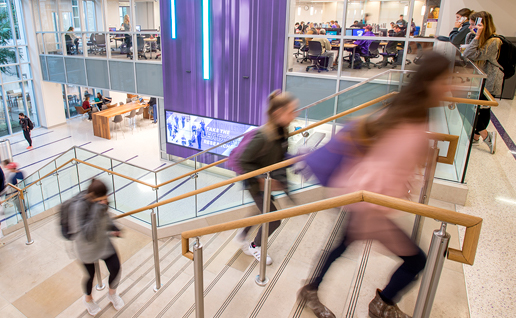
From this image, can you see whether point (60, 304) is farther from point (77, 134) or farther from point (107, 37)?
point (77, 134)

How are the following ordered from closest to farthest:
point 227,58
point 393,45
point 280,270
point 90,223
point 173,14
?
point 280,270, point 90,223, point 393,45, point 227,58, point 173,14

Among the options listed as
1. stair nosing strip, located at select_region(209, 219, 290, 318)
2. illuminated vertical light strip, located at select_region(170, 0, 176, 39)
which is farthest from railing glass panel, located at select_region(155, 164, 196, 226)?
illuminated vertical light strip, located at select_region(170, 0, 176, 39)

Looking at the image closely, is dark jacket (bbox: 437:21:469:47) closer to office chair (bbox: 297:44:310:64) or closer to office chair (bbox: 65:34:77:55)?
office chair (bbox: 297:44:310:64)

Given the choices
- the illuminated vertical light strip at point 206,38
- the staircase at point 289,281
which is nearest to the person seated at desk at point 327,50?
the illuminated vertical light strip at point 206,38

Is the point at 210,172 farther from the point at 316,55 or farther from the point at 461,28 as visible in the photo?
the point at 461,28

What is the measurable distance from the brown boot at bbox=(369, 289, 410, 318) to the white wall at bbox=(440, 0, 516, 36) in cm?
764

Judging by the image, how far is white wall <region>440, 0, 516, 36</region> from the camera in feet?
25.4

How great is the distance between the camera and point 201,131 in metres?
9.91

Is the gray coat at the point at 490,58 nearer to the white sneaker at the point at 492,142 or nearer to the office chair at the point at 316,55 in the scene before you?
the white sneaker at the point at 492,142

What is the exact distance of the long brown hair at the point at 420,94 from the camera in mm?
1611

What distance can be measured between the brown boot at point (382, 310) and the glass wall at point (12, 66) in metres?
16.3

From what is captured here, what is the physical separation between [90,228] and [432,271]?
2767 millimetres

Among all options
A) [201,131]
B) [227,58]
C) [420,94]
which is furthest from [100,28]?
[420,94]

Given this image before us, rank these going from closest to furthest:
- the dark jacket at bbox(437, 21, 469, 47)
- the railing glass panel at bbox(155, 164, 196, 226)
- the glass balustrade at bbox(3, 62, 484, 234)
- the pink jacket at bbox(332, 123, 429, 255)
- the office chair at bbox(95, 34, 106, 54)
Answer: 1. the pink jacket at bbox(332, 123, 429, 255)
2. the glass balustrade at bbox(3, 62, 484, 234)
3. the railing glass panel at bbox(155, 164, 196, 226)
4. the dark jacket at bbox(437, 21, 469, 47)
5. the office chair at bbox(95, 34, 106, 54)
